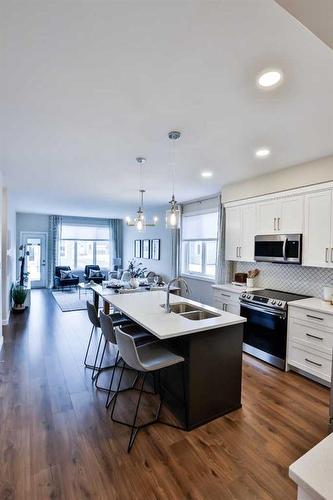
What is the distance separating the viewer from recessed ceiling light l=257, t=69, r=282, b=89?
1.65 metres

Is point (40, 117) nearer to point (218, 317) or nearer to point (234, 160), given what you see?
point (234, 160)

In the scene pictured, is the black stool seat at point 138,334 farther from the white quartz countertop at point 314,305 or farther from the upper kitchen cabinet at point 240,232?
the upper kitchen cabinet at point 240,232

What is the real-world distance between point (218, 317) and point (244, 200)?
94.5 inches

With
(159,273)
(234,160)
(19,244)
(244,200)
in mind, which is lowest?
(159,273)

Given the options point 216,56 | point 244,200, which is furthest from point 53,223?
point 216,56

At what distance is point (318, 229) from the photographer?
3248mm

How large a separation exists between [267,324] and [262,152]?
222cm

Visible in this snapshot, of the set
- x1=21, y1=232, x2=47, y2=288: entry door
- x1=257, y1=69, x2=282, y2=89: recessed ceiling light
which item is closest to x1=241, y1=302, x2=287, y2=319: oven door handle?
x1=257, y1=69, x2=282, y2=89: recessed ceiling light

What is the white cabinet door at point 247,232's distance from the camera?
4195 millimetres

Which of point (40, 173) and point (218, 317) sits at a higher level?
point (40, 173)

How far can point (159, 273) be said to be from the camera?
7613 mm

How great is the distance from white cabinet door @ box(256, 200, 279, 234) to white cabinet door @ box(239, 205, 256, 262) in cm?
10

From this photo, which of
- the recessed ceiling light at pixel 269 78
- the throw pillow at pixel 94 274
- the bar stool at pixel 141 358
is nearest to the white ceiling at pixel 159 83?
the recessed ceiling light at pixel 269 78

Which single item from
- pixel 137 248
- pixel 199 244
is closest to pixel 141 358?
pixel 199 244
